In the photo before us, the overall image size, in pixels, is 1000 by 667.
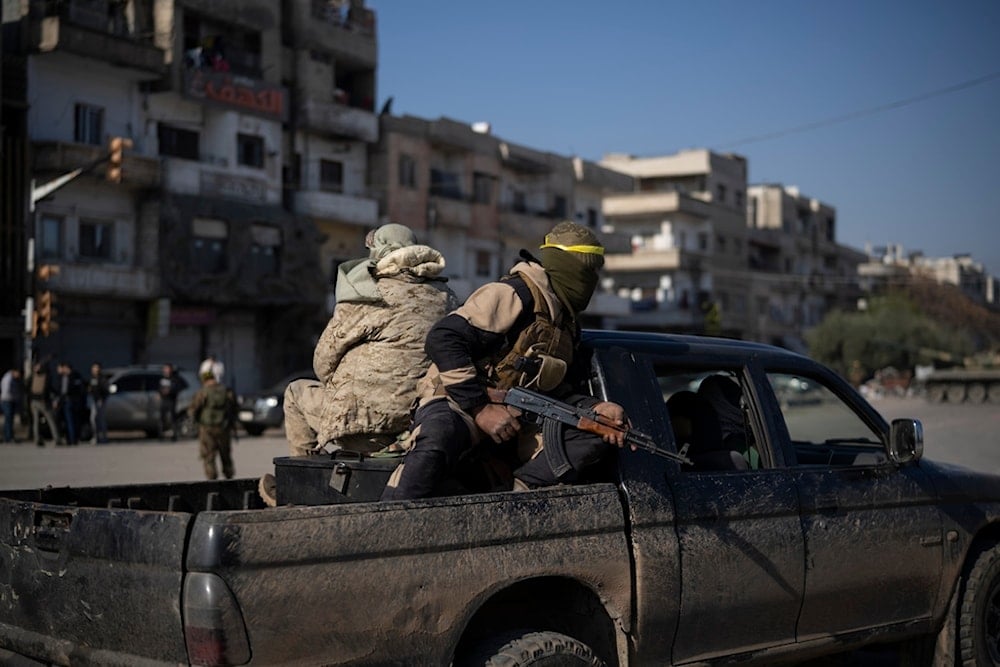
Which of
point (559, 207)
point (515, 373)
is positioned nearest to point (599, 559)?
point (515, 373)

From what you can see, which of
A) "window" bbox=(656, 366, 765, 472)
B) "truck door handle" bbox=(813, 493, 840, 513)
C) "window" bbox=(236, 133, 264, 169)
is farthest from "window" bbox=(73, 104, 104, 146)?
"truck door handle" bbox=(813, 493, 840, 513)

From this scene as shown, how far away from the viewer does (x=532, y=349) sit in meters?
4.41

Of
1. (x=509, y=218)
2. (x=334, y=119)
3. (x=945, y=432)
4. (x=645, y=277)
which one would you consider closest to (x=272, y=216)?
(x=334, y=119)

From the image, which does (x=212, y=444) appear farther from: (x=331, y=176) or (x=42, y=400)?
(x=331, y=176)

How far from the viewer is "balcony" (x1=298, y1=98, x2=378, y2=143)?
4322cm

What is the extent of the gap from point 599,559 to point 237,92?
125 ft

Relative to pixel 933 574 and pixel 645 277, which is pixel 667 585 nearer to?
pixel 933 574

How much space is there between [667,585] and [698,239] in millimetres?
70766

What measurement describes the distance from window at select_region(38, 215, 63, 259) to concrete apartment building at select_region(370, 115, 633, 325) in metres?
14.5

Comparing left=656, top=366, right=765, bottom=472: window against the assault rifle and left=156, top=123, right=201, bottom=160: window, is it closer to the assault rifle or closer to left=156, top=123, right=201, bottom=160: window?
the assault rifle

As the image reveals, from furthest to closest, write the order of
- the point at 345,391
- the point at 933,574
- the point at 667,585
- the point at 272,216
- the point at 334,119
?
the point at 334,119
the point at 272,216
the point at 933,574
the point at 345,391
the point at 667,585

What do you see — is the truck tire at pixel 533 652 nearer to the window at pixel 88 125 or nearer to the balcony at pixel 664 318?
the window at pixel 88 125

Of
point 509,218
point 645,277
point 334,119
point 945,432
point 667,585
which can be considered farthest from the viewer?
point 645,277

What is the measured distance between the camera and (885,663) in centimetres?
670
